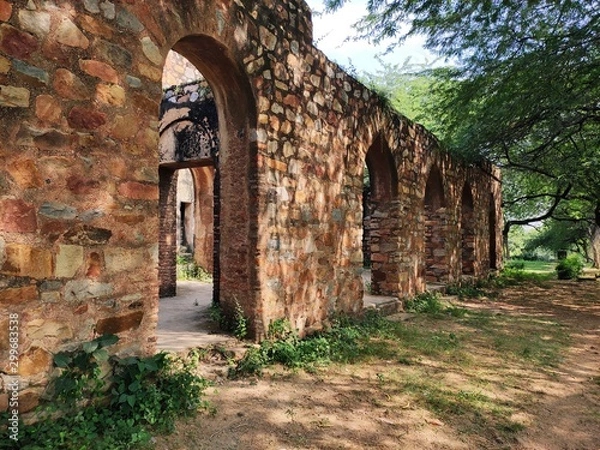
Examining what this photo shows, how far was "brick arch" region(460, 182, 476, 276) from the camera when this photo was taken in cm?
1124

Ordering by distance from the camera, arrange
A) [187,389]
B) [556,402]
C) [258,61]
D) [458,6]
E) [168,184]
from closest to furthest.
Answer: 1. [187,389]
2. [556,402]
3. [258,61]
4. [458,6]
5. [168,184]

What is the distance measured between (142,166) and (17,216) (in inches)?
35.3

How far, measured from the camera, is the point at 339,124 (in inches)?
215

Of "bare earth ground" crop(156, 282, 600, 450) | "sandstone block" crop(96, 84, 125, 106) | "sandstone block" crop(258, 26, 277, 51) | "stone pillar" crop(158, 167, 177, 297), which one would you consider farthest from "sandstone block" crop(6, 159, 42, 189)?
"stone pillar" crop(158, 167, 177, 297)

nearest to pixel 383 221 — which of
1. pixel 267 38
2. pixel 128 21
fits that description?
pixel 267 38

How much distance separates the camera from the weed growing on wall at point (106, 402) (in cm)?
221

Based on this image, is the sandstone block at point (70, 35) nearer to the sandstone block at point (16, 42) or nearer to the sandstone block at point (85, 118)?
the sandstone block at point (16, 42)

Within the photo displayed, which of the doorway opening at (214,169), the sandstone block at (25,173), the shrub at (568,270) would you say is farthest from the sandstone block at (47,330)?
the shrub at (568,270)

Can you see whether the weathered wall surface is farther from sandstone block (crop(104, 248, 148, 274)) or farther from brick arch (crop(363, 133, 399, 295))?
brick arch (crop(363, 133, 399, 295))

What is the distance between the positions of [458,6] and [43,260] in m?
6.91

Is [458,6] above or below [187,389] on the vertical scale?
above

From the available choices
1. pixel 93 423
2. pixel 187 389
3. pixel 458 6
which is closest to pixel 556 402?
pixel 187 389

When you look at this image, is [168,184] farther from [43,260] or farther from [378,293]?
[43,260]

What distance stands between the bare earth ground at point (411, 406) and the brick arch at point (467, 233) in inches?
255
